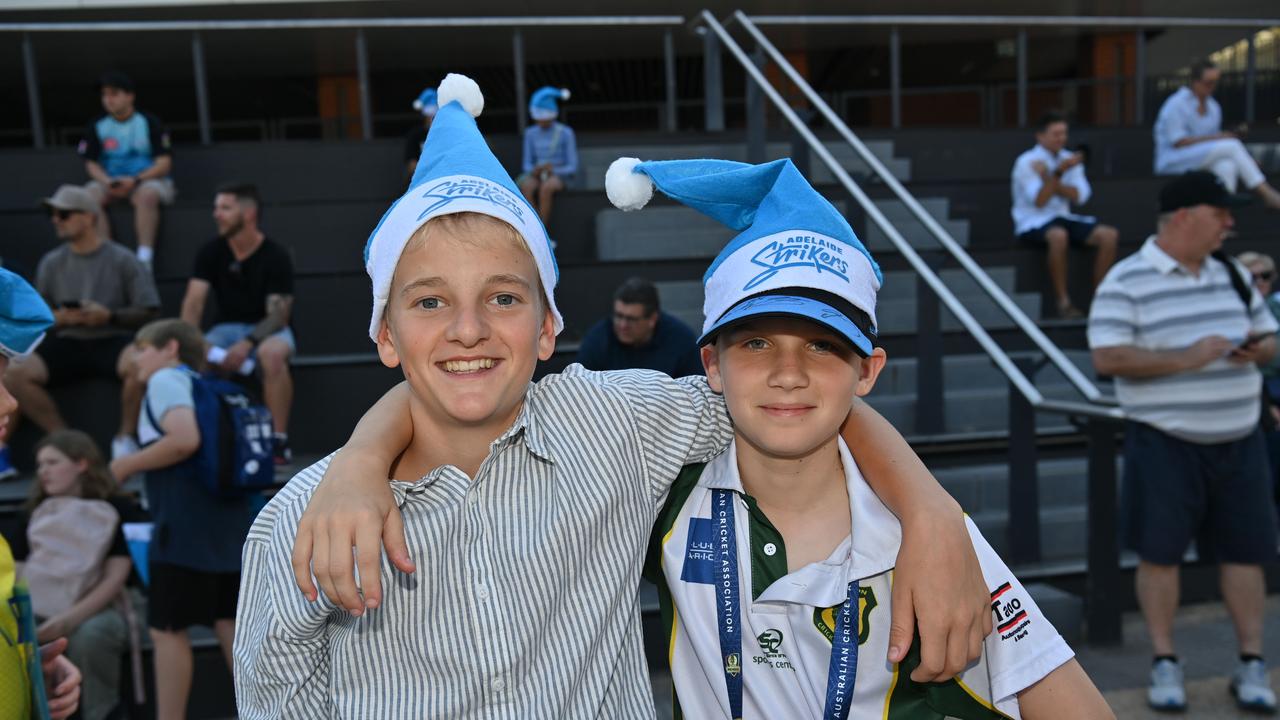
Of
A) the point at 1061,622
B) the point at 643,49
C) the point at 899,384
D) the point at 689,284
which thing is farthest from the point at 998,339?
the point at 643,49

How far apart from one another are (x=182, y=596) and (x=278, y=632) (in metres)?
2.78

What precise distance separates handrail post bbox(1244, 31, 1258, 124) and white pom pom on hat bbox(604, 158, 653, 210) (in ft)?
35.1

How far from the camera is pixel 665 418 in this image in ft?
6.45

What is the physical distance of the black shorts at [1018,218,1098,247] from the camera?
7403 millimetres

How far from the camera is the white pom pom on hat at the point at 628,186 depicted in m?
2.01

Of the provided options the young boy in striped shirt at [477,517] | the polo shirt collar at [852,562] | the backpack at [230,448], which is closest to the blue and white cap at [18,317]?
the young boy in striped shirt at [477,517]

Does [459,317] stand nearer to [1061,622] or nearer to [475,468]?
[475,468]

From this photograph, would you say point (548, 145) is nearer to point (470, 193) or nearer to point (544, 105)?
point (544, 105)

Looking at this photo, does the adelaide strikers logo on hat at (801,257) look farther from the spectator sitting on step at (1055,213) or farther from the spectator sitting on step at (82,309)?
the spectator sitting on step at (1055,213)

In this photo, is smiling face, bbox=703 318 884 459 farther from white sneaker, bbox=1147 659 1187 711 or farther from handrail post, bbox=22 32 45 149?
handrail post, bbox=22 32 45 149

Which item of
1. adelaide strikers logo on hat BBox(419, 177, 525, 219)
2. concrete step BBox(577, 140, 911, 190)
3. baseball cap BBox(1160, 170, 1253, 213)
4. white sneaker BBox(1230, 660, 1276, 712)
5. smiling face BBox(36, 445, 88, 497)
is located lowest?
white sneaker BBox(1230, 660, 1276, 712)

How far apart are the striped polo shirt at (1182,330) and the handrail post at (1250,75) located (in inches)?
294

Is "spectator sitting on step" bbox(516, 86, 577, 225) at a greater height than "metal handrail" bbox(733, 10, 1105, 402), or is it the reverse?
"spectator sitting on step" bbox(516, 86, 577, 225)

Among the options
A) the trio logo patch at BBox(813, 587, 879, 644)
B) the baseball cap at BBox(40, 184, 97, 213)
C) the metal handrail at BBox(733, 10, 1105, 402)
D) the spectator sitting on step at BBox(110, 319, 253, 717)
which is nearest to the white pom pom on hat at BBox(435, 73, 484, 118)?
the trio logo patch at BBox(813, 587, 879, 644)
